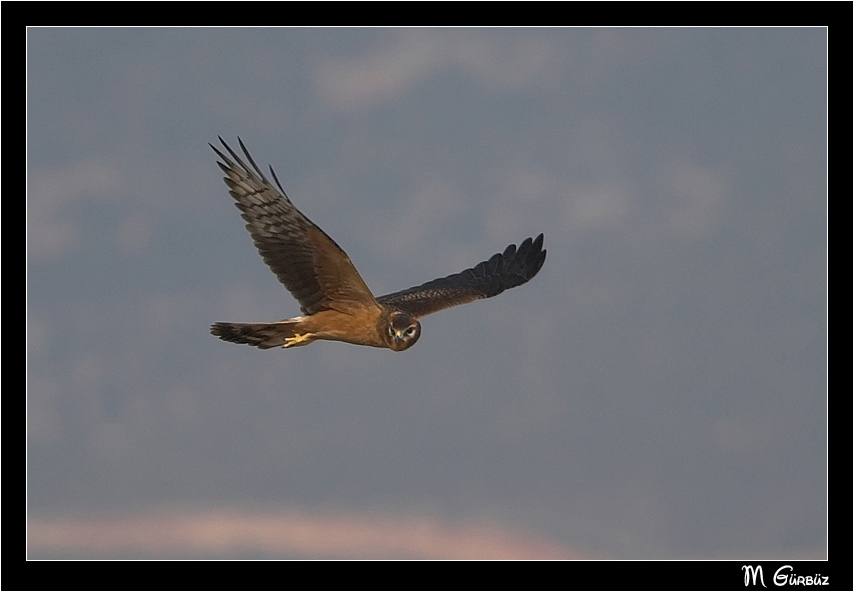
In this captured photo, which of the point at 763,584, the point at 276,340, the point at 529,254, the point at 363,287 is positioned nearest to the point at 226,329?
the point at 276,340

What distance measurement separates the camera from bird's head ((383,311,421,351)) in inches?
457

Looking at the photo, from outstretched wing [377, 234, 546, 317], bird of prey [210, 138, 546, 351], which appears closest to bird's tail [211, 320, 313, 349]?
bird of prey [210, 138, 546, 351]

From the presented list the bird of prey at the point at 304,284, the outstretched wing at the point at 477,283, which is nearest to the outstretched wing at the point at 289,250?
the bird of prey at the point at 304,284

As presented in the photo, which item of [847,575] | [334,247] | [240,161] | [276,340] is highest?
[240,161]

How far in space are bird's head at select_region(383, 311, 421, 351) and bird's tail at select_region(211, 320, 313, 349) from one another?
0.84 metres

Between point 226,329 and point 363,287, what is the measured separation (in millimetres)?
1474

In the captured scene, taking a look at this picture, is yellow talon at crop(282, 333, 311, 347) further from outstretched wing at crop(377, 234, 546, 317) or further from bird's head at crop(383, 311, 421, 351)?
outstretched wing at crop(377, 234, 546, 317)

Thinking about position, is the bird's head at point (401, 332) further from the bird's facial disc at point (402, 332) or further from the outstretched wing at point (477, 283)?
the outstretched wing at point (477, 283)

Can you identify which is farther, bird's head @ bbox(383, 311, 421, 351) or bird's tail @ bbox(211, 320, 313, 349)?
bird's tail @ bbox(211, 320, 313, 349)

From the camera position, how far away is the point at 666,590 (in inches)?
569

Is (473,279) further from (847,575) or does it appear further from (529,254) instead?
(847,575)

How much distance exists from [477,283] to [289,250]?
15.4ft

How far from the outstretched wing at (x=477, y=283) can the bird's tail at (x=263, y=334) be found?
7.44 feet

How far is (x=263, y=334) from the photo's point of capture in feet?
38.9
